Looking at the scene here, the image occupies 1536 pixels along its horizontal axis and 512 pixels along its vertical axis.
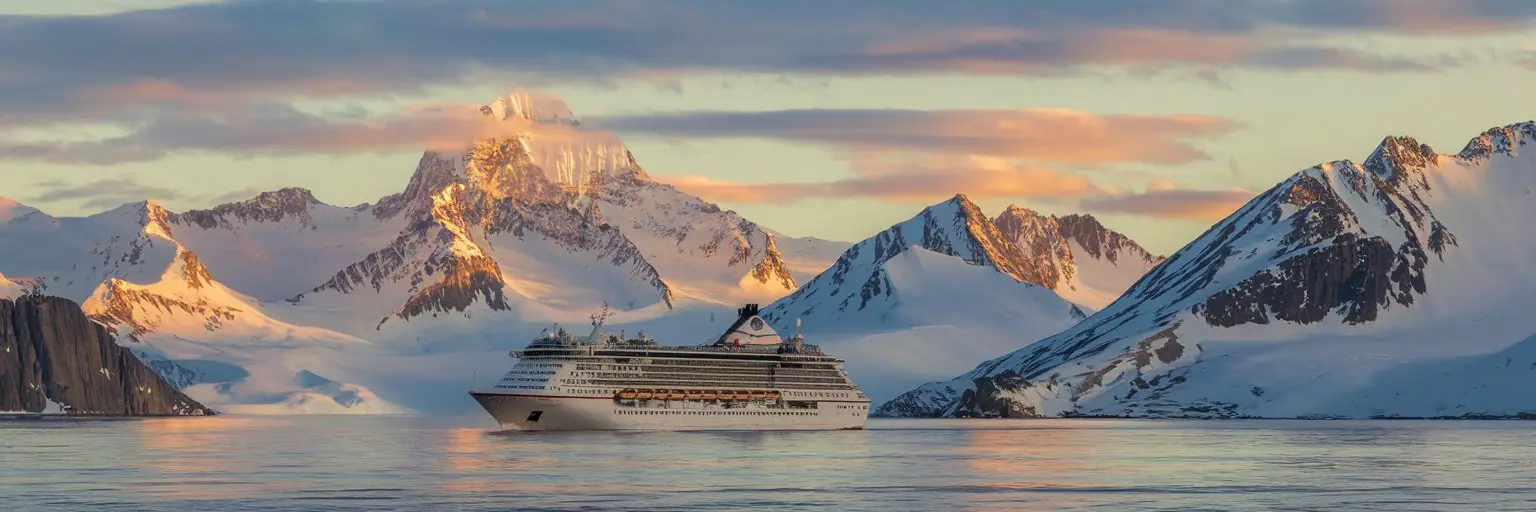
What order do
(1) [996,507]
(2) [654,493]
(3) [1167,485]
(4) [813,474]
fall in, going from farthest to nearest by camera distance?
(4) [813,474] < (3) [1167,485] < (2) [654,493] < (1) [996,507]

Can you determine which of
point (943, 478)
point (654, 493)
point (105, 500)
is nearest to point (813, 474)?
point (943, 478)

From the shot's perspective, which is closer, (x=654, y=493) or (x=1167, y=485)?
(x=654, y=493)

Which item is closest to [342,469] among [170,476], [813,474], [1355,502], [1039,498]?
[170,476]

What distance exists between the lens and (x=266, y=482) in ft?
566

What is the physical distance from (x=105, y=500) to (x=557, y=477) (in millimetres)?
36331

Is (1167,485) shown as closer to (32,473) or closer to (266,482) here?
(266,482)

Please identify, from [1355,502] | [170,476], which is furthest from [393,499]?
[1355,502]

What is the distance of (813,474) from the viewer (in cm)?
18312

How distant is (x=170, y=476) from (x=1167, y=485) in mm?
73858

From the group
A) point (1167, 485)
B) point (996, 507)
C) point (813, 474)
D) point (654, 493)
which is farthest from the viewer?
point (813, 474)

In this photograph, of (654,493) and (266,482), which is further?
(266,482)

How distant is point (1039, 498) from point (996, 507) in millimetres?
8884

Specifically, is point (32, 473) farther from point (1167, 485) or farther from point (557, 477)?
point (1167, 485)

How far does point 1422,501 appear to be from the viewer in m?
155
